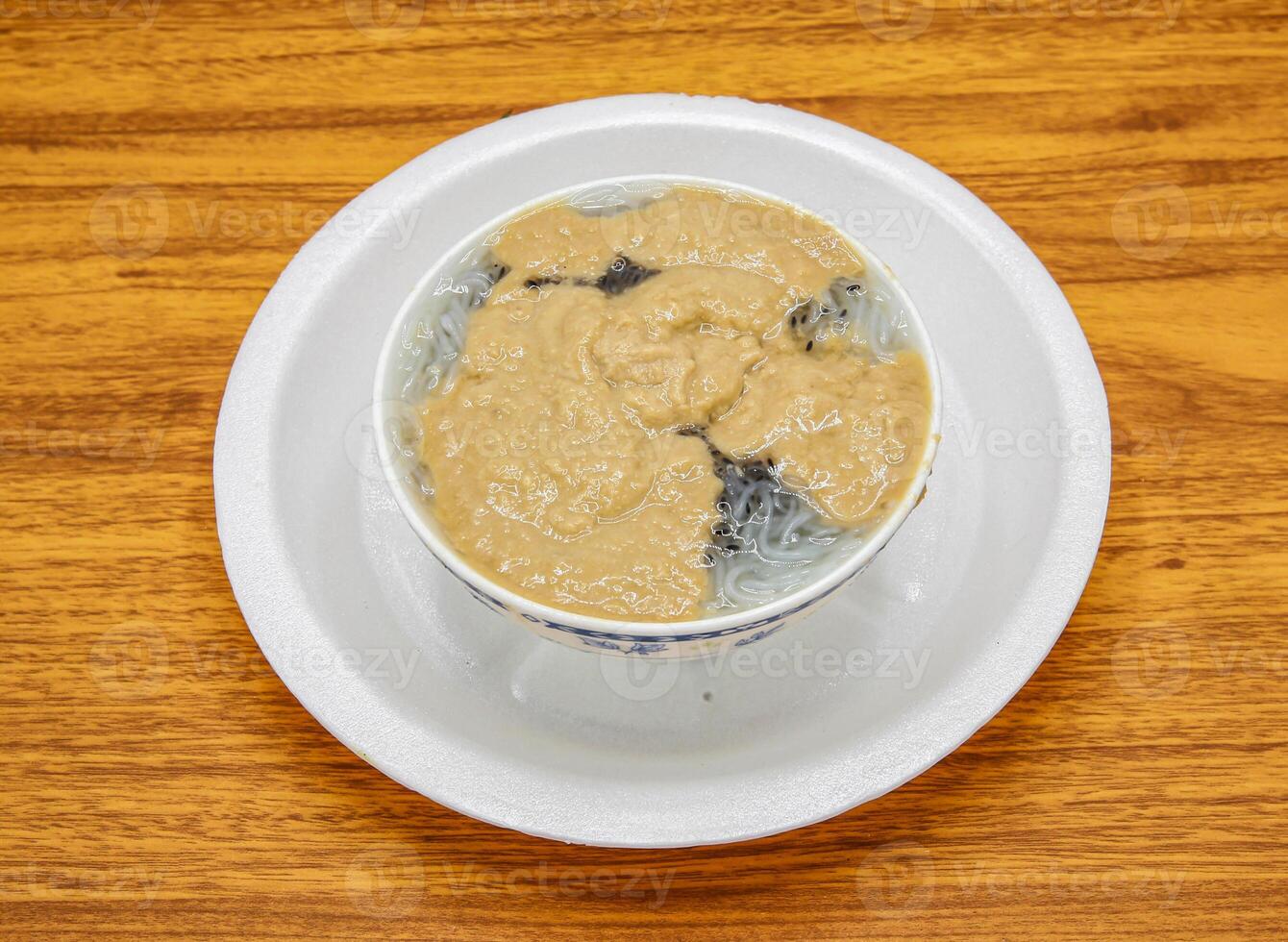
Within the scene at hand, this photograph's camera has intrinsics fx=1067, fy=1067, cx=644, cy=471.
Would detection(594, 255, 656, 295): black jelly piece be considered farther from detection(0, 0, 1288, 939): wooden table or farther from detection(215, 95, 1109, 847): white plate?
detection(0, 0, 1288, 939): wooden table

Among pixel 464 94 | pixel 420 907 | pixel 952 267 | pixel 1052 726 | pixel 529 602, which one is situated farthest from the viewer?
pixel 464 94

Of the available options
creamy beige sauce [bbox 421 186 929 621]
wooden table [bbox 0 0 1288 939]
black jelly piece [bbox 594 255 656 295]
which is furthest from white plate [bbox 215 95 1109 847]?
black jelly piece [bbox 594 255 656 295]

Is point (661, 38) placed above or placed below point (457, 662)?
above

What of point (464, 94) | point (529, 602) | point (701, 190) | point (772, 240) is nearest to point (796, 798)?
point (529, 602)

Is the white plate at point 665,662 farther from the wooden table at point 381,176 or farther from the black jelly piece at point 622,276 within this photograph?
the black jelly piece at point 622,276

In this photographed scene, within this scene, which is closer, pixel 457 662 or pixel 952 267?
pixel 457 662

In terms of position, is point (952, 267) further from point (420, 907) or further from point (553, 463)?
point (420, 907)

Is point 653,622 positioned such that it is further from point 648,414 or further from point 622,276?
point 622,276
